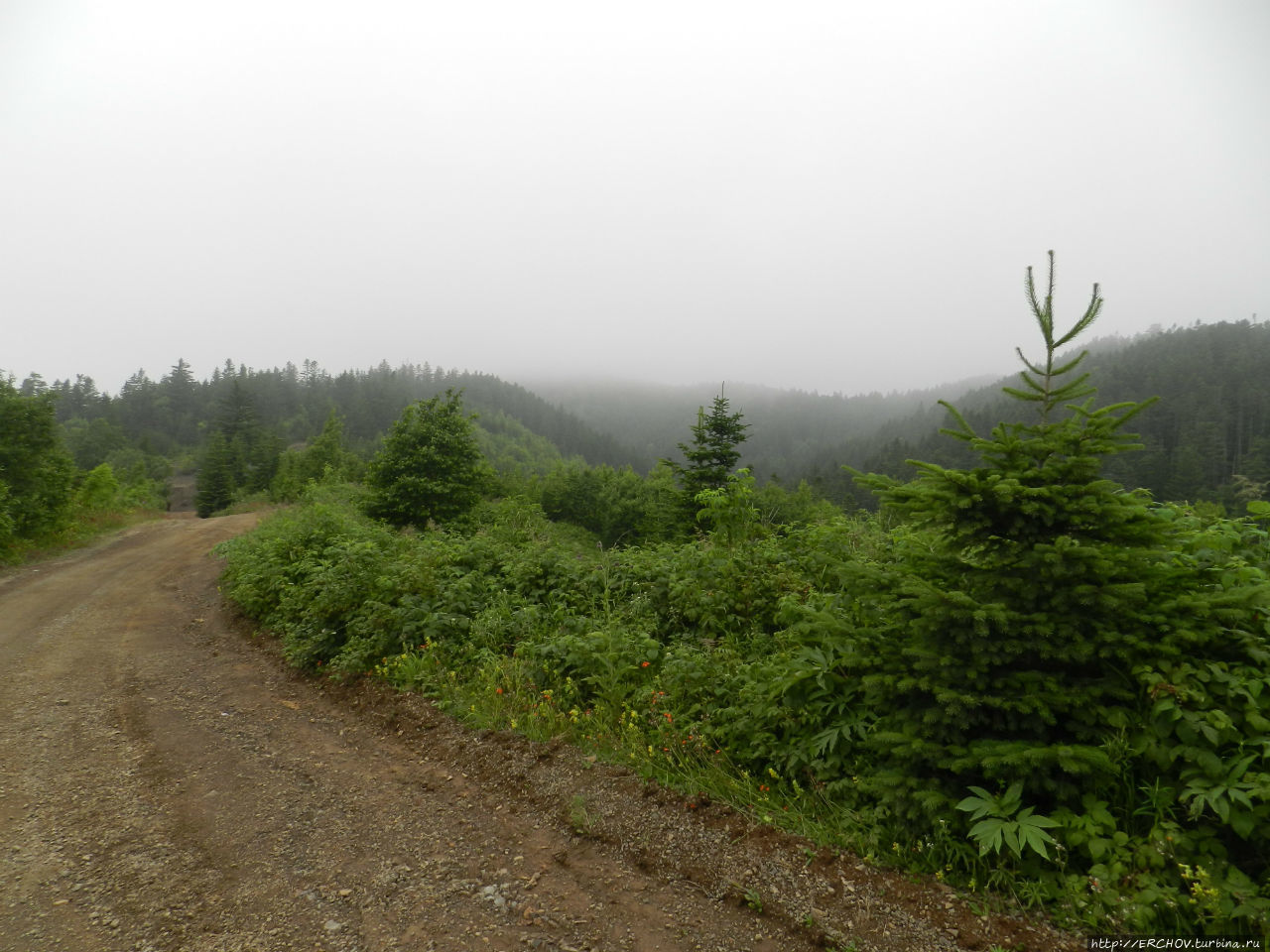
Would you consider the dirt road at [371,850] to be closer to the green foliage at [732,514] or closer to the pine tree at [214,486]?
the green foliage at [732,514]

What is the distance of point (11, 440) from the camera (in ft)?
54.6

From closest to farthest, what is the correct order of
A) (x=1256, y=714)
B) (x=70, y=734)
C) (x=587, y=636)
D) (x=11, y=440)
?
1. (x=1256, y=714)
2. (x=70, y=734)
3. (x=587, y=636)
4. (x=11, y=440)

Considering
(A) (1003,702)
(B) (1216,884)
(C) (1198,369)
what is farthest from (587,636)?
(C) (1198,369)

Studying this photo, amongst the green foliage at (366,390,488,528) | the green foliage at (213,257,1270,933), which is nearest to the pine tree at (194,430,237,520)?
the green foliage at (366,390,488,528)

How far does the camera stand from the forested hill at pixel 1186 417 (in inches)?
2835

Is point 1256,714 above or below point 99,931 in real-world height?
above

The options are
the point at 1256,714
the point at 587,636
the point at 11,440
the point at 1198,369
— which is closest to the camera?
the point at 1256,714

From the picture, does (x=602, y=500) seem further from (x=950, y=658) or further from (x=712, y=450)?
Answer: (x=950, y=658)

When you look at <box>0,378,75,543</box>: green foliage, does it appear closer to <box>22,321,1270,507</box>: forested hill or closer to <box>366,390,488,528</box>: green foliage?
<box>366,390,488,528</box>: green foliage

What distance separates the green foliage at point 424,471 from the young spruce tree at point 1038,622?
15.6m

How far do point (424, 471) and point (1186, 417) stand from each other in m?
126

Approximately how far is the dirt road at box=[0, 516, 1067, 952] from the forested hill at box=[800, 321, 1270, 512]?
4660cm

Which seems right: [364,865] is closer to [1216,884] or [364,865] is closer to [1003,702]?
[1003,702]

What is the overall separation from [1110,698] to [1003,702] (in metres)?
0.72
